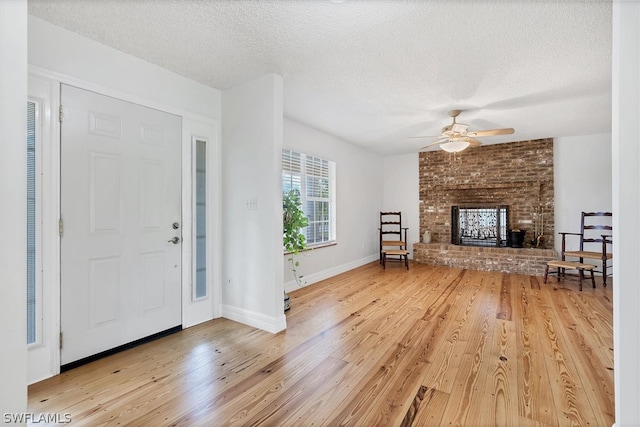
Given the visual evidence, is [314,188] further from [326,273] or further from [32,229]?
[32,229]

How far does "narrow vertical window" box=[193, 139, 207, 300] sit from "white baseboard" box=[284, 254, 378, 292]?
130 centimetres

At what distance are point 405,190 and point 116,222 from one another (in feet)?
18.2

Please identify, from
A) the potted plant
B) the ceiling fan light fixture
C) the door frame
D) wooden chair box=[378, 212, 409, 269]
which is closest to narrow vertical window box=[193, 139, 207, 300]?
the door frame

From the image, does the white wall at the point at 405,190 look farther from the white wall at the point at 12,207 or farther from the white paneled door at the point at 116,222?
the white wall at the point at 12,207

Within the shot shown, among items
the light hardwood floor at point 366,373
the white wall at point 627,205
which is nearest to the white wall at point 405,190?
the light hardwood floor at point 366,373

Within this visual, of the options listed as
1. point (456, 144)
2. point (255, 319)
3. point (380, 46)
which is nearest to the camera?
point (380, 46)

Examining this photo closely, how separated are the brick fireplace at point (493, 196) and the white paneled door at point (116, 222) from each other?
4.91 m

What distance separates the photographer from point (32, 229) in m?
1.89

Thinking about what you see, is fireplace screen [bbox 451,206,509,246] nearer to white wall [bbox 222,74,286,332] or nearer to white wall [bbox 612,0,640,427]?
white wall [bbox 222,74,286,332]

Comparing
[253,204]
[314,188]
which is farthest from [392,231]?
[253,204]

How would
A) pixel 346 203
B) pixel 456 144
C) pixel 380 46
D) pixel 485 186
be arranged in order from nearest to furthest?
1. pixel 380 46
2. pixel 456 144
3. pixel 346 203
4. pixel 485 186

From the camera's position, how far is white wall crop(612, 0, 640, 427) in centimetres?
125

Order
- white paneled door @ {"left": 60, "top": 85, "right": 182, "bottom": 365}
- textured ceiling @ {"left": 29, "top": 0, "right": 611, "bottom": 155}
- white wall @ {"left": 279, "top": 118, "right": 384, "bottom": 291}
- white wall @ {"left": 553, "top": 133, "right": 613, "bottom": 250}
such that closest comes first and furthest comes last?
textured ceiling @ {"left": 29, "top": 0, "right": 611, "bottom": 155}, white paneled door @ {"left": 60, "top": 85, "right": 182, "bottom": 365}, white wall @ {"left": 279, "top": 118, "right": 384, "bottom": 291}, white wall @ {"left": 553, "top": 133, "right": 613, "bottom": 250}

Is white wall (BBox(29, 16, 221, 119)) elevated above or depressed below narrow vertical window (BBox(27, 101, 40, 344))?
above
